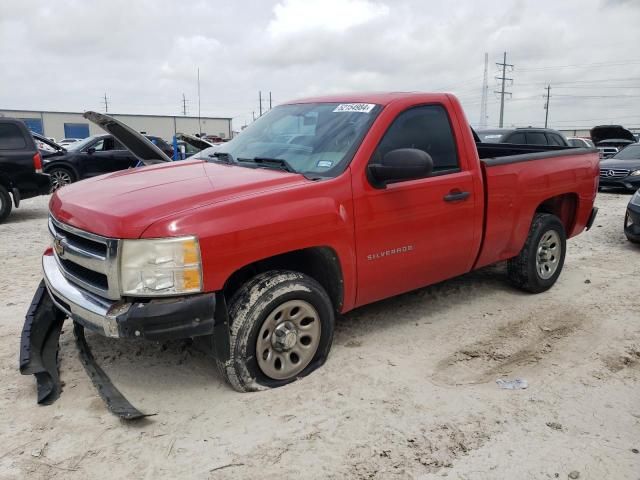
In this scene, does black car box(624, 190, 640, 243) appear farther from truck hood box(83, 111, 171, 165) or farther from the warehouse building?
the warehouse building

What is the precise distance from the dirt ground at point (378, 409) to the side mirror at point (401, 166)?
1.32 metres

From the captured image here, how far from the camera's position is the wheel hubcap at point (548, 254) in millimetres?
5449

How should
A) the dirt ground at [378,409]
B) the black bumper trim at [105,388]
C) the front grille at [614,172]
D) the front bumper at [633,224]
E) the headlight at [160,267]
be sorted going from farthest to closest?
the front grille at [614,172] → the front bumper at [633,224] → the black bumper trim at [105,388] → the headlight at [160,267] → the dirt ground at [378,409]

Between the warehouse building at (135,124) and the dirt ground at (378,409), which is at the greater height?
the warehouse building at (135,124)

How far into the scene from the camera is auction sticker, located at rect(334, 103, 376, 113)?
157 inches

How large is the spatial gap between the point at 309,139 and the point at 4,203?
8.12 metres

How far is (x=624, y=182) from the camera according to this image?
14.0 metres

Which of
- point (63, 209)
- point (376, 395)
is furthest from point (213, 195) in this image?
point (376, 395)

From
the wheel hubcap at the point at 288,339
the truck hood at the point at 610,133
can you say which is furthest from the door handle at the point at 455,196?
the truck hood at the point at 610,133

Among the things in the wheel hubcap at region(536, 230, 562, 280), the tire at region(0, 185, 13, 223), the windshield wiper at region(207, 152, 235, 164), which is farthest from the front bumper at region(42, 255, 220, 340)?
the tire at region(0, 185, 13, 223)

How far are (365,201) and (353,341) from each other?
1.18 m

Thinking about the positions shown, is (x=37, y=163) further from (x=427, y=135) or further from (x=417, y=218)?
(x=417, y=218)

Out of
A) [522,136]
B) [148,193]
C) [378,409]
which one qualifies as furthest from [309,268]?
[522,136]

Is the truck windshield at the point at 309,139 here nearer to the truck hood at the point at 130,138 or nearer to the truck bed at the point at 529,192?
the truck hood at the point at 130,138
